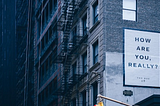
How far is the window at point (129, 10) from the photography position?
1506 inches

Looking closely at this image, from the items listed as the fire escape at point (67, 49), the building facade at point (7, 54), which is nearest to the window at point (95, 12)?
the fire escape at point (67, 49)

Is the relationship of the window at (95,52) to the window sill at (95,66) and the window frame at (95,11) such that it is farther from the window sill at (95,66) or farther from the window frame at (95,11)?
the window frame at (95,11)

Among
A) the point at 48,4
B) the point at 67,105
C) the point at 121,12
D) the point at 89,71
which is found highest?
the point at 48,4

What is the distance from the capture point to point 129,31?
124 ft

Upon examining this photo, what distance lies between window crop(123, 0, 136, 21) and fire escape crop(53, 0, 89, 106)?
21.2ft

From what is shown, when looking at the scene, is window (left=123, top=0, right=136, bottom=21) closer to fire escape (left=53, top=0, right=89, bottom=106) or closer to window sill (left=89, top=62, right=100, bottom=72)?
window sill (left=89, top=62, right=100, bottom=72)

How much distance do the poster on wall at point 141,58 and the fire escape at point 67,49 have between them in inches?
268

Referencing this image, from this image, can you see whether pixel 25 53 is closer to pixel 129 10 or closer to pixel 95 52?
pixel 95 52

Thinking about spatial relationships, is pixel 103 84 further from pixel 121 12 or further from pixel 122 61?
pixel 121 12

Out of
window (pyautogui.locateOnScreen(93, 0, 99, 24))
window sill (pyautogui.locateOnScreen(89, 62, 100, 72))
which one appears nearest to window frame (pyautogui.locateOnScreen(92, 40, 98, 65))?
window sill (pyautogui.locateOnScreen(89, 62, 100, 72))

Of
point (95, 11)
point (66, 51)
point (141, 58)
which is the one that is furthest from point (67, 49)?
point (141, 58)

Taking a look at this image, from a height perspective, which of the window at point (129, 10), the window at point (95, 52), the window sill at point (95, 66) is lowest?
the window sill at point (95, 66)

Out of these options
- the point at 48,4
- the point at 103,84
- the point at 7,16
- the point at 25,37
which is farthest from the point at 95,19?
the point at 7,16

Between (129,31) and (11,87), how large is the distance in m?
51.1
